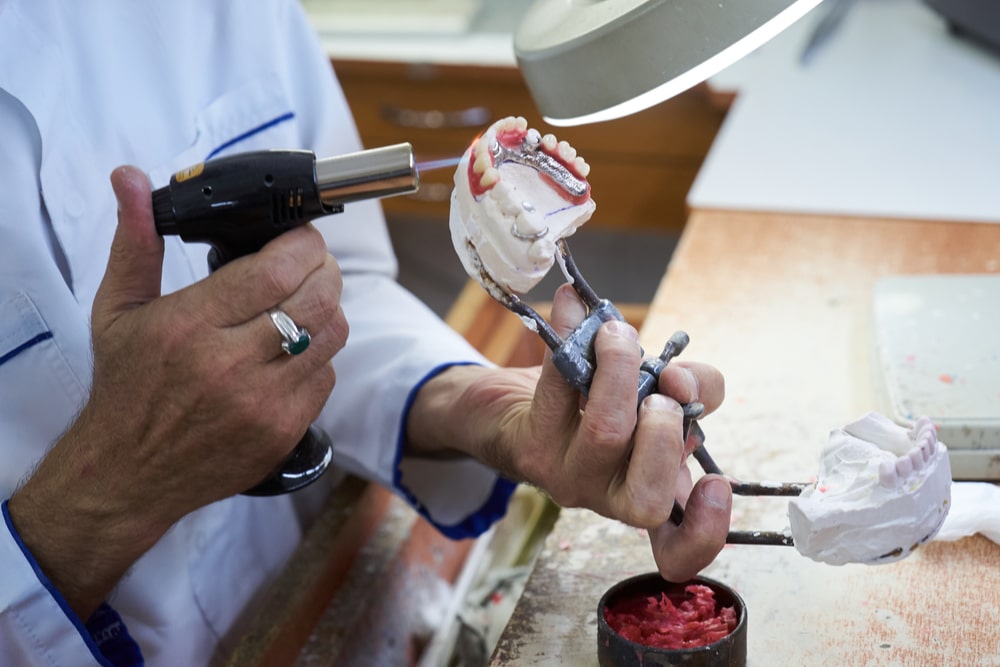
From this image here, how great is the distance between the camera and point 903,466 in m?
0.65

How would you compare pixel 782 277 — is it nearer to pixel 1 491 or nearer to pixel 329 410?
pixel 329 410

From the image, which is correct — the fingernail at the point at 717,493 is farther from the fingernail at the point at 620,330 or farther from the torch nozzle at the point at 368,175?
the torch nozzle at the point at 368,175

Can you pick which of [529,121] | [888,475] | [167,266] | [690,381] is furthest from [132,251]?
[529,121]

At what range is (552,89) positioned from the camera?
801mm

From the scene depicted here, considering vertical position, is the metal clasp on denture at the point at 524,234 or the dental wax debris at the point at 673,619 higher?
the metal clasp on denture at the point at 524,234

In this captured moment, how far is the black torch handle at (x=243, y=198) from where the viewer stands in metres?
0.66

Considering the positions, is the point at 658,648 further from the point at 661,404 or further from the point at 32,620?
the point at 32,620

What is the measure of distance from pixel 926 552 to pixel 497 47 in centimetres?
156

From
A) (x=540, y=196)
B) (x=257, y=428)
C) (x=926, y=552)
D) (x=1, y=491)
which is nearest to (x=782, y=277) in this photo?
(x=926, y=552)

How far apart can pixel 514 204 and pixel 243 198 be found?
176 millimetres

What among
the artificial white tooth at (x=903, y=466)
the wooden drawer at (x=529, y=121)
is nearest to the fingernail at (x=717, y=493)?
the artificial white tooth at (x=903, y=466)

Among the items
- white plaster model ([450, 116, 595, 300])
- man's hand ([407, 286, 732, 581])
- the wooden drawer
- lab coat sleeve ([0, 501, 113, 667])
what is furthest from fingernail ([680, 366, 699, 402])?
the wooden drawer

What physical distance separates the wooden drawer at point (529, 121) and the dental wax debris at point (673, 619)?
1.26 meters

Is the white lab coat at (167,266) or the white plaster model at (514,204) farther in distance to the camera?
the white lab coat at (167,266)
